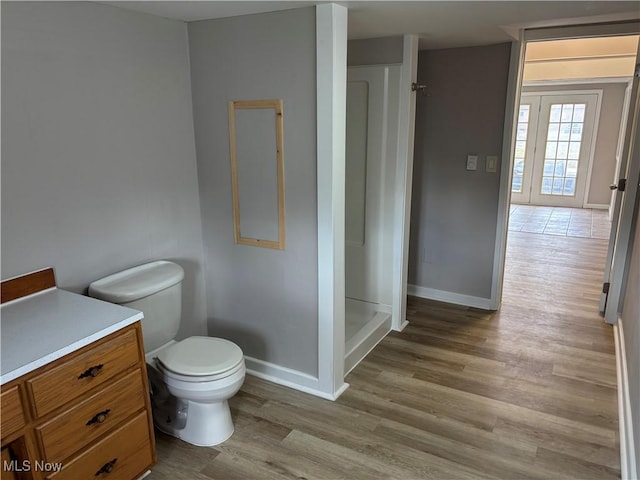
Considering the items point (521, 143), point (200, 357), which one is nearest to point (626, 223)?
point (200, 357)

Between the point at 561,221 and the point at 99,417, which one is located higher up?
the point at 99,417

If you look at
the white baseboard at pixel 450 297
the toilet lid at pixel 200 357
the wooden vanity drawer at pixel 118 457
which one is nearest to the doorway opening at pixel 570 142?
the white baseboard at pixel 450 297

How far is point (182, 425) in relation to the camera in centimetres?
234

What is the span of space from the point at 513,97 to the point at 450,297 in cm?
167

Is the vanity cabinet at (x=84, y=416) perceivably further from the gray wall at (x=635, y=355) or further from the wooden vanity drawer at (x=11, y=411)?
the gray wall at (x=635, y=355)

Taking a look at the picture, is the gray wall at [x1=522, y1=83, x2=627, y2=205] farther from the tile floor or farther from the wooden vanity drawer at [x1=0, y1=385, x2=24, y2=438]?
the wooden vanity drawer at [x1=0, y1=385, x2=24, y2=438]

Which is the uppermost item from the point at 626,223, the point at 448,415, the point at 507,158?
the point at 507,158

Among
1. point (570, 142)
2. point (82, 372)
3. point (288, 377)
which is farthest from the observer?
point (570, 142)

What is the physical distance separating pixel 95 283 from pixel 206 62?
4.23ft

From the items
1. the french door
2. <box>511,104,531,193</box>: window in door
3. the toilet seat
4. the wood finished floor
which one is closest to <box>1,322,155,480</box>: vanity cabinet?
the toilet seat

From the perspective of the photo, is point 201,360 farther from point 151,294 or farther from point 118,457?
point 118,457

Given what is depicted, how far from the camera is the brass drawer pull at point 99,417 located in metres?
1.76

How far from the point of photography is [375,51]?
3209 mm

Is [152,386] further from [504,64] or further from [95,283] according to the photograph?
[504,64]
